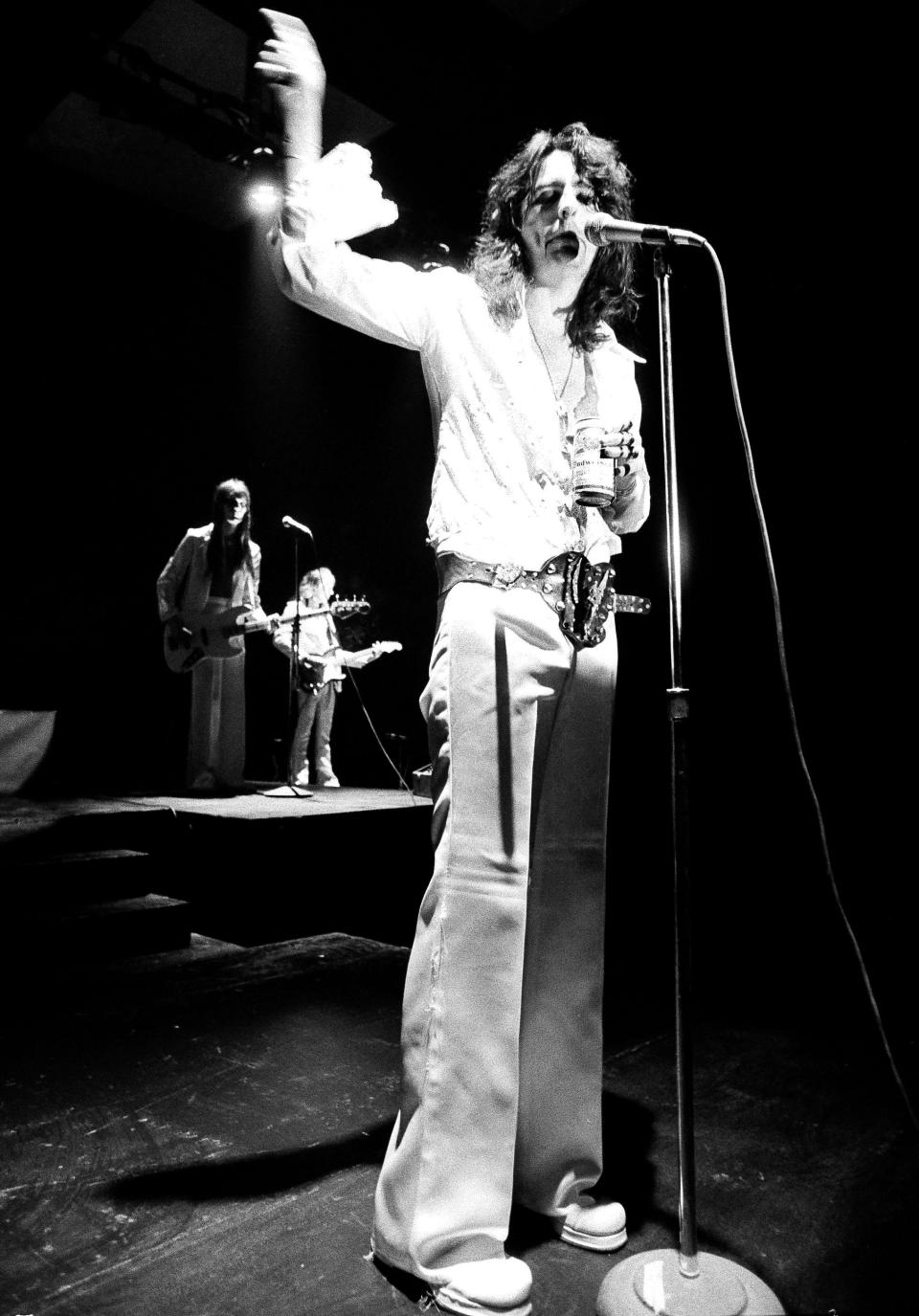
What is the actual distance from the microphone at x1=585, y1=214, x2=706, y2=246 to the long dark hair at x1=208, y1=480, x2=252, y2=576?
→ 483 centimetres

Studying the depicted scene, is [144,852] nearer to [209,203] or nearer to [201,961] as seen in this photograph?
[201,961]

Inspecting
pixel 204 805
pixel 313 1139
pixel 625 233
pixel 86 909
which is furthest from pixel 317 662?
pixel 625 233

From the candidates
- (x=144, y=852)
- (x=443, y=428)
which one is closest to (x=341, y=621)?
(x=144, y=852)

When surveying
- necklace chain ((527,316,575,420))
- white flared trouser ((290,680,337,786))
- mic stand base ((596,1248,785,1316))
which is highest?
necklace chain ((527,316,575,420))

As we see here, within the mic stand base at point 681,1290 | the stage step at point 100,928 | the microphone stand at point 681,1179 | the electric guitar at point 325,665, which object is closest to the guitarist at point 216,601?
the electric guitar at point 325,665

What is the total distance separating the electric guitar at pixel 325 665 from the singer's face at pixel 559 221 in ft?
17.6

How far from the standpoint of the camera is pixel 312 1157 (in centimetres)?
178

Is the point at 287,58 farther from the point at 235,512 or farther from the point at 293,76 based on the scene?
the point at 235,512

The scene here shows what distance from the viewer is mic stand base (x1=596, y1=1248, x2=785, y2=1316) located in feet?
3.96

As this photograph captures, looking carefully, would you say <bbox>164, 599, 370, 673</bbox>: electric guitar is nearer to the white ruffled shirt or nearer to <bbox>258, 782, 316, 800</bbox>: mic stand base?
<bbox>258, 782, 316, 800</bbox>: mic stand base

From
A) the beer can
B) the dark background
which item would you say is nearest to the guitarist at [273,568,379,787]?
the dark background

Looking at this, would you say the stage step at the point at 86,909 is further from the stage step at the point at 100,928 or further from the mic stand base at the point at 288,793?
the mic stand base at the point at 288,793

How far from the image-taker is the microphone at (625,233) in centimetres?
129

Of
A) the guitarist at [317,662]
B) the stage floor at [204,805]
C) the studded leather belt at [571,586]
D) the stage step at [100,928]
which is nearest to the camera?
the studded leather belt at [571,586]
